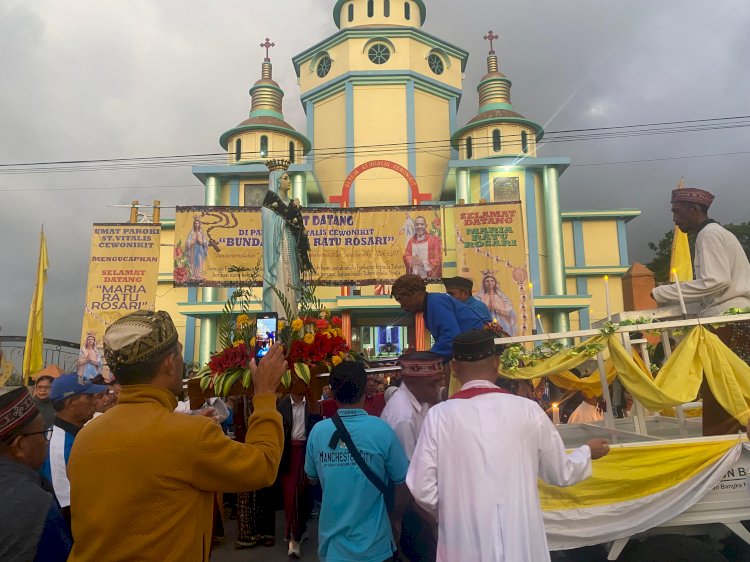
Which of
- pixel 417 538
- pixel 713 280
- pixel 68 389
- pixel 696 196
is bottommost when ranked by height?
pixel 417 538

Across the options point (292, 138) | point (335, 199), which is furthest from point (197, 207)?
point (292, 138)

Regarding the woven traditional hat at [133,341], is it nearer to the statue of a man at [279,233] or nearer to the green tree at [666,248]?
the statue of a man at [279,233]

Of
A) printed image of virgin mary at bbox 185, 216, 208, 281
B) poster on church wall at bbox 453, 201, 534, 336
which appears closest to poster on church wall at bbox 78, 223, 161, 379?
printed image of virgin mary at bbox 185, 216, 208, 281

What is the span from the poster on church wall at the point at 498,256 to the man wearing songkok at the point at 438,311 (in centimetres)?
1224

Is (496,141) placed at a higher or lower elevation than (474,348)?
higher

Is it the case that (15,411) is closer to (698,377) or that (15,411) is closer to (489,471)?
(489,471)

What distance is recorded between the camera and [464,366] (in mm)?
2660

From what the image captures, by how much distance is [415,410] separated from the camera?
150 inches

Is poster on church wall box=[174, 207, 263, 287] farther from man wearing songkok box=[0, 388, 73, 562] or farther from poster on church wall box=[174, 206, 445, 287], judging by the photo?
man wearing songkok box=[0, 388, 73, 562]

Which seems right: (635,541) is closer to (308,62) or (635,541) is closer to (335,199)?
(335,199)

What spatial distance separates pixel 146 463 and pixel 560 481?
182 centimetres

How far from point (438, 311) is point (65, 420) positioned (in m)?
2.94

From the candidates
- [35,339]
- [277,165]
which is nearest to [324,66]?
[35,339]

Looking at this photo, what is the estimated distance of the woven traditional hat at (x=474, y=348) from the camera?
2.64 m
